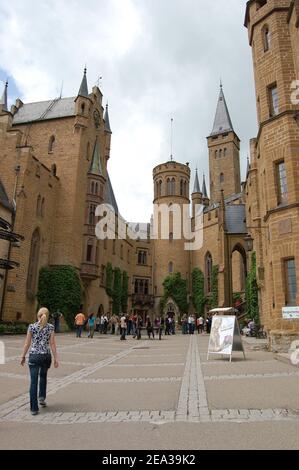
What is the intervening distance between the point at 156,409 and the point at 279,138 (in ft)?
42.5

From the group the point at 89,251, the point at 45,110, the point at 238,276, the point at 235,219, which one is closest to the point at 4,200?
the point at 89,251

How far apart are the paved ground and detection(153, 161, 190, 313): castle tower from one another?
134ft

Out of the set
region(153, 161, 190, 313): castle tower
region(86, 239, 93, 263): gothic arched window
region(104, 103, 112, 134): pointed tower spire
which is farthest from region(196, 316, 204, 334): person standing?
region(104, 103, 112, 134): pointed tower spire

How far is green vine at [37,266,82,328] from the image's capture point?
31125 millimetres

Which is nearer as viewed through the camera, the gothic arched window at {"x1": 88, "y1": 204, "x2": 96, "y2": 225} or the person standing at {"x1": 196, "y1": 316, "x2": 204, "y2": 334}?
the person standing at {"x1": 196, "y1": 316, "x2": 204, "y2": 334}

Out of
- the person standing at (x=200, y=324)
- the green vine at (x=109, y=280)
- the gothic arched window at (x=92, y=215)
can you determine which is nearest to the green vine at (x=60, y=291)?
the gothic arched window at (x=92, y=215)

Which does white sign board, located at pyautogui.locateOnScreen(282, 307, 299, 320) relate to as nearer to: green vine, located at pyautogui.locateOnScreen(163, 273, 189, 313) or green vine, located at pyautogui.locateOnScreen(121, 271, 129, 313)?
green vine, located at pyautogui.locateOnScreen(121, 271, 129, 313)

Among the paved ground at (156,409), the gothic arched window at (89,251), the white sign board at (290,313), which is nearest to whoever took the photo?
the paved ground at (156,409)

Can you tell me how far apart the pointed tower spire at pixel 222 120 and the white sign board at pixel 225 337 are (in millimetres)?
64560

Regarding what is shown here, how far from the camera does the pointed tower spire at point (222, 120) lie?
7350cm

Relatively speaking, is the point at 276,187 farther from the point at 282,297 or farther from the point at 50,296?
the point at 50,296

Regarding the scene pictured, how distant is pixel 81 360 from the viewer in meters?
12.6

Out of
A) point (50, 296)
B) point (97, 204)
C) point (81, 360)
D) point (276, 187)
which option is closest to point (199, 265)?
point (97, 204)

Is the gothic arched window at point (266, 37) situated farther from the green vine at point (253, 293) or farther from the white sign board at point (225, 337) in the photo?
the green vine at point (253, 293)
